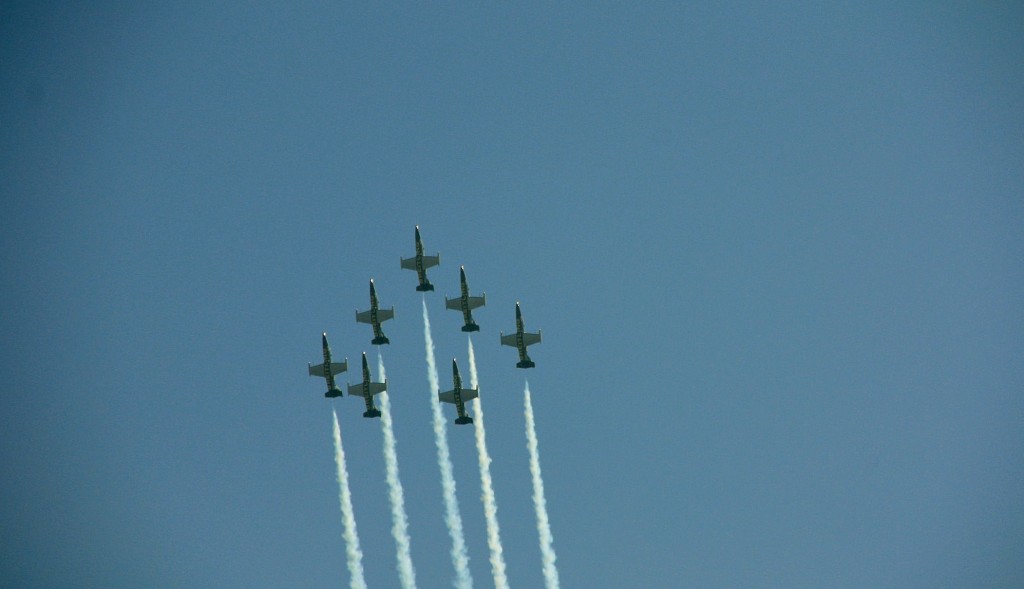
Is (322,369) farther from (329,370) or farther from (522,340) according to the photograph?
(522,340)

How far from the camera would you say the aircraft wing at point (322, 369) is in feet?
636

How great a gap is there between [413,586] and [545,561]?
12.9 meters

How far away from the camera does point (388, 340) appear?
194 m

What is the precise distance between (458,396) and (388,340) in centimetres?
905

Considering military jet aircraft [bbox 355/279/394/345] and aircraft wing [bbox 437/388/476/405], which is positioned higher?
military jet aircraft [bbox 355/279/394/345]

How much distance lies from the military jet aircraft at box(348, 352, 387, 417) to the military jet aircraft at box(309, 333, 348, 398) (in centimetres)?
177

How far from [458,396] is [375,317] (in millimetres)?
11408

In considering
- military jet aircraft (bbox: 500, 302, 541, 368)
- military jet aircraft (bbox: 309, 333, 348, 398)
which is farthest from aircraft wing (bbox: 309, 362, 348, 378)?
military jet aircraft (bbox: 500, 302, 541, 368)

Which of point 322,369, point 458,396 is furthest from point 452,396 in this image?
point 322,369

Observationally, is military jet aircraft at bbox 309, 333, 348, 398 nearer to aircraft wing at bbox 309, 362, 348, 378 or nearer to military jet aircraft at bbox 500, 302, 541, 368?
aircraft wing at bbox 309, 362, 348, 378

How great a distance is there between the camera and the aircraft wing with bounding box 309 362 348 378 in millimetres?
193875

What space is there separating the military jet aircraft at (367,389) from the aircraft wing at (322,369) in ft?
6.21

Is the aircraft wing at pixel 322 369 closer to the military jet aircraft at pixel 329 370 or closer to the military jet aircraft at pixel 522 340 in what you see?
the military jet aircraft at pixel 329 370

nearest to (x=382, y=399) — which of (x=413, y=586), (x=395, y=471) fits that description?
(x=395, y=471)
